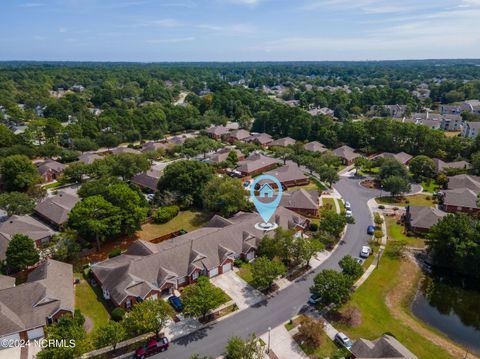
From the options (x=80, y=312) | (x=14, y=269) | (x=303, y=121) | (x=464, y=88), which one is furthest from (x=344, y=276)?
(x=464, y=88)

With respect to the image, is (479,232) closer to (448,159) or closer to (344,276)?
(344,276)

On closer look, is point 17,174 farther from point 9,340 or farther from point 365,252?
point 365,252

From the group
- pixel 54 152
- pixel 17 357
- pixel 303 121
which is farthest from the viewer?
pixel 303 121

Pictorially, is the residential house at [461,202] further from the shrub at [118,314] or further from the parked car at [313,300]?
the shrub at [118,314]

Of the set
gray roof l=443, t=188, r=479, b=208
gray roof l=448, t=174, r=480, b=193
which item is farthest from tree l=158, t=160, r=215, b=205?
gray roof l=448, t=174, r=480, b=193

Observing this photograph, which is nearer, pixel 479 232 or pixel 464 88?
pixel 479 232

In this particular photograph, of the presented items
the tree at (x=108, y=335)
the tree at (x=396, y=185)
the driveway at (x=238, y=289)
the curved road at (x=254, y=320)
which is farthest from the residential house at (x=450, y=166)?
the tree at (x=108, y=335)
